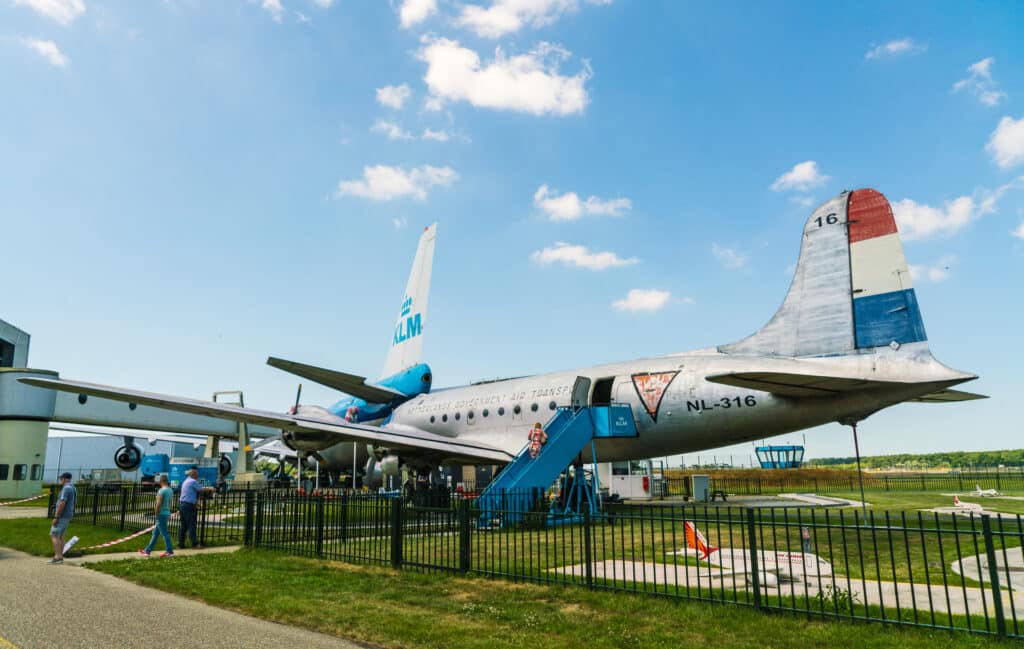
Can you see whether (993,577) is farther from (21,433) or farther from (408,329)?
(21,433)

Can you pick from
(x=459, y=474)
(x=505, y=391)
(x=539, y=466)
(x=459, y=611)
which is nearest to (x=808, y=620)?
(x=459, y=611)

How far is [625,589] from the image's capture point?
918 cm

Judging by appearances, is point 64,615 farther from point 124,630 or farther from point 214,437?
point 214,437

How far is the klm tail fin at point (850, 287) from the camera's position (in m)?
16.9

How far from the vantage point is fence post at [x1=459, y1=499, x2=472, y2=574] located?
1088 cm

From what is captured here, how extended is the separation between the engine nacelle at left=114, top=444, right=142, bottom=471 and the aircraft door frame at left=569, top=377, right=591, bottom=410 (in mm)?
43616

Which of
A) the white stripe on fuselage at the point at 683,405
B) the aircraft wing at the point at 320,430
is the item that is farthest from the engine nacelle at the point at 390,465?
the white stripe on fuselage at the point at 683,405

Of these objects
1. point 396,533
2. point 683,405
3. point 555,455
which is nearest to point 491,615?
point 396,533

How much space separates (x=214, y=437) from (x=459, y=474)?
2464 centimetres

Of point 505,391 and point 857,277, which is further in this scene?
point 505,391

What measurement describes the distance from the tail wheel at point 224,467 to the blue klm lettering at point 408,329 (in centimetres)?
2906

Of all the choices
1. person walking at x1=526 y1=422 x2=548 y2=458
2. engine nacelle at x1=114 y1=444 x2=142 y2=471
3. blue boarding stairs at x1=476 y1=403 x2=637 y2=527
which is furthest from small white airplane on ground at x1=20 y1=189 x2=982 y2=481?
engine nacelle at x1=114 y1=444 x2=142 y2=471

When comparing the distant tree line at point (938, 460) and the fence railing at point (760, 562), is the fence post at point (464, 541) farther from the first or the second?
the distant tree line at point (938, 460)

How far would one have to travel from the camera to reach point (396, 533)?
38.9 feet
